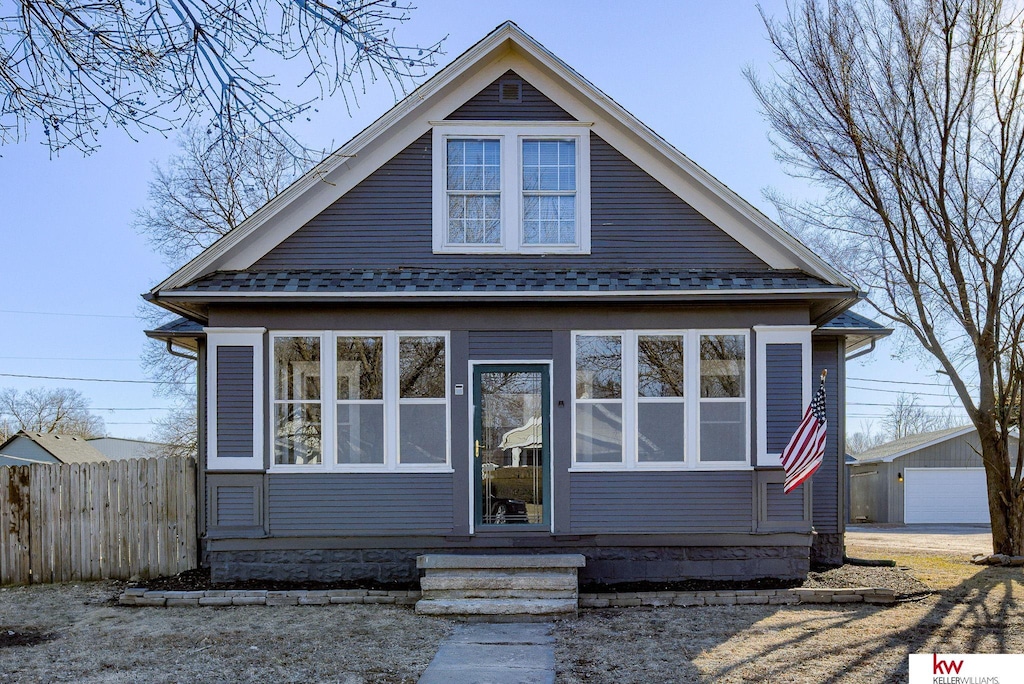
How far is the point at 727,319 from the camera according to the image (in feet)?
31.3

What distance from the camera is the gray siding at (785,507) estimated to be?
30.7 feet

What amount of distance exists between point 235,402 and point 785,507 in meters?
6.33

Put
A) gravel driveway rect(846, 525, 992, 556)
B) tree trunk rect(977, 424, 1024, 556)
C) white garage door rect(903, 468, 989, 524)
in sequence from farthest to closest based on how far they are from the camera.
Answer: white garage door rect(903, 468, 989, 524) < gravel driveway rect(846, 525, 992, 556) < tree trunk rect(977, 424, 1024, 556)

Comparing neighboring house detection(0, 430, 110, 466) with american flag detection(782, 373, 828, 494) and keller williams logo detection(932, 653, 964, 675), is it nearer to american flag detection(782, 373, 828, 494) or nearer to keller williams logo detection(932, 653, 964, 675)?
american flag detection(782, 373, 828, 494)

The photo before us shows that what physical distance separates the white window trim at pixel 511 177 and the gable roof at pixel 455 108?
0.23 m

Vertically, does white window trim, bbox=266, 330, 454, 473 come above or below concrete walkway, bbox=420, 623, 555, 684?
above

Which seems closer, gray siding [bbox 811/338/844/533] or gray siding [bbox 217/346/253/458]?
gray siding [bbox 217/346/253/458]

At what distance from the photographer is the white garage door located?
96.1 ft

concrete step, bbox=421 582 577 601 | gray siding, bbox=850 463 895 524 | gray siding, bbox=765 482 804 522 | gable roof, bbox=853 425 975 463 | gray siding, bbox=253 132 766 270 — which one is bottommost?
gray siding, bbox=850 463 895 524

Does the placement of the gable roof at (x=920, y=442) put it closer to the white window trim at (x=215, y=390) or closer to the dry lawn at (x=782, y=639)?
the dry lawn at (x=782, y=639)

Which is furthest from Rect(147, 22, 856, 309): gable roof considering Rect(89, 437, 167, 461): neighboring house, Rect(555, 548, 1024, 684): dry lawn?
Rect(89, 437, 167, 461): neighboring house

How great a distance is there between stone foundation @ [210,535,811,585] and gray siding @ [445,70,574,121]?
5044 mm

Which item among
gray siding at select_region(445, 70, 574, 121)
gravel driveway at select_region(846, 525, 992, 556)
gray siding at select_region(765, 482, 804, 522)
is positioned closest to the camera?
gray siding at select_region(765, 482, 804, 522)

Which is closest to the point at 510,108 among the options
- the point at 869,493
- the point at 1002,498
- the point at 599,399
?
the point at 599,399
